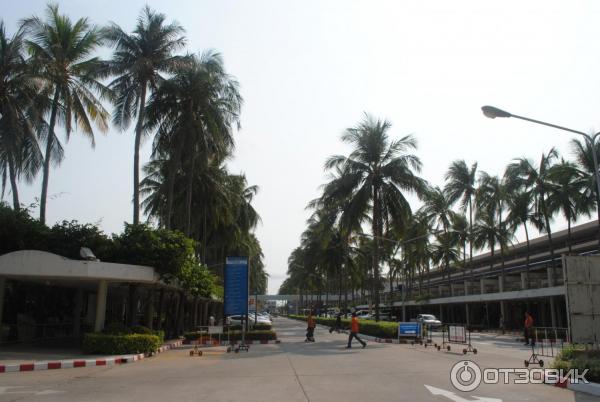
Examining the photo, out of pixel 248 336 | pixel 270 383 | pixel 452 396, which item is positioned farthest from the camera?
pixel 248 336

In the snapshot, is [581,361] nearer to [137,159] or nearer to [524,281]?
[137,159]

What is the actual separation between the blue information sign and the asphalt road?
487cm

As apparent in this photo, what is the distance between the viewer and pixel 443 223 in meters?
55.5

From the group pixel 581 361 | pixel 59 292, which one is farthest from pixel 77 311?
pixel 581 361

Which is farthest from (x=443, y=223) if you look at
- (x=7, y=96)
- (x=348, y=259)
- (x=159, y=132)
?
(x=7, y=96)

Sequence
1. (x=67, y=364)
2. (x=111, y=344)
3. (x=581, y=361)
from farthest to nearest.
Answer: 1. (x=111, y=344)
2. (x=67, y=364)
3. (x=581, y=361)

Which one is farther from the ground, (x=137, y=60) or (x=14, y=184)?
(x=137, y=60)

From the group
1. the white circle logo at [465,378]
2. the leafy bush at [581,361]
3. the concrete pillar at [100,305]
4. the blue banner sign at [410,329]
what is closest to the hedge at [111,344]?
the concrete pillar at [100,305]

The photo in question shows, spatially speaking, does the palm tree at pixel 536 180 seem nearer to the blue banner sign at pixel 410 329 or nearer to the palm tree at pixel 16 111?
the blue banner sign at pixel 410 329

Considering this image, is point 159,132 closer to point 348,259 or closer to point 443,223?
point 348,259

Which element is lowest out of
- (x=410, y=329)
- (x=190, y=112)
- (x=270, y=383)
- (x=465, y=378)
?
(x=270, y=383)

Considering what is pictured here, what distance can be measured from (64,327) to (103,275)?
41.5ft

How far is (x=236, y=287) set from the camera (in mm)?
22672

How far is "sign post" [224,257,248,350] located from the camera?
22609 millimetres
